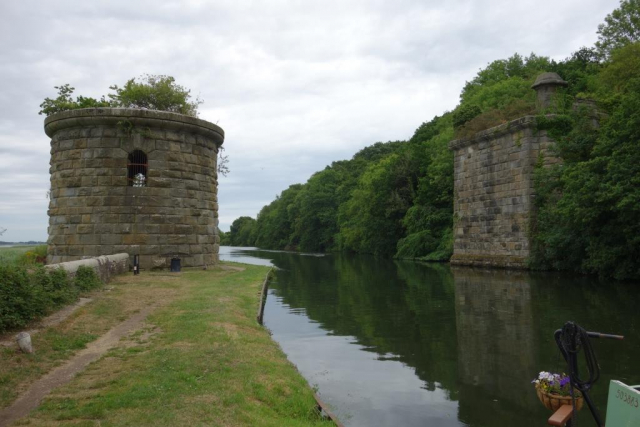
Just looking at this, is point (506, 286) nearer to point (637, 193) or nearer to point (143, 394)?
point (637, 193)

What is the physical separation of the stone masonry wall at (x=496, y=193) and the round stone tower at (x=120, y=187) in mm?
13687

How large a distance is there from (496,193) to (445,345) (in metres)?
16.3

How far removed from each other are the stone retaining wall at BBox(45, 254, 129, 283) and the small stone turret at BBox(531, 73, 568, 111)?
691 inches

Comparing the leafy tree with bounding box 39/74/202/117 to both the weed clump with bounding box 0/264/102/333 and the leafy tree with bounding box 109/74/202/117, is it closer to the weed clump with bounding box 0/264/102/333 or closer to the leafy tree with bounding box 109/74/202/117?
the leafy tree with bounding box 109/74/202/117

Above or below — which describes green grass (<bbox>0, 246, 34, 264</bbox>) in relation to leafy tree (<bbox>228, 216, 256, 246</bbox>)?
below

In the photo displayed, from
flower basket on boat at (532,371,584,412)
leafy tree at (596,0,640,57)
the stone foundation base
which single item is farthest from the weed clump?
leafy tree at (596,0,640,57)

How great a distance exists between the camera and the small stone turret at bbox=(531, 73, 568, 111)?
2172 cm

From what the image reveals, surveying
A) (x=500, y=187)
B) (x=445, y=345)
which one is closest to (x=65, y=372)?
(x=445, y=345)

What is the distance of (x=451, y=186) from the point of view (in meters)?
34.8

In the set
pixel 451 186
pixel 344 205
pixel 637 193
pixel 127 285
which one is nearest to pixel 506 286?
pixel 637 193

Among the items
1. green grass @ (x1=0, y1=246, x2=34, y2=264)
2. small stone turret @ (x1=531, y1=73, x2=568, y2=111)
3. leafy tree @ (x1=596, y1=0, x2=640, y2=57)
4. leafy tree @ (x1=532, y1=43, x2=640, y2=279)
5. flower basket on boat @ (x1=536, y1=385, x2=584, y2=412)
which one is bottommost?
flower basket on boat @ (x1=536, y1=385, x2=584, y2=412)

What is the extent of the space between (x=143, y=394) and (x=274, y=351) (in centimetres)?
275

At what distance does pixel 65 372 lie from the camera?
5.93m

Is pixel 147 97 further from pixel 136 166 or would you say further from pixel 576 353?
pixel 576 353
